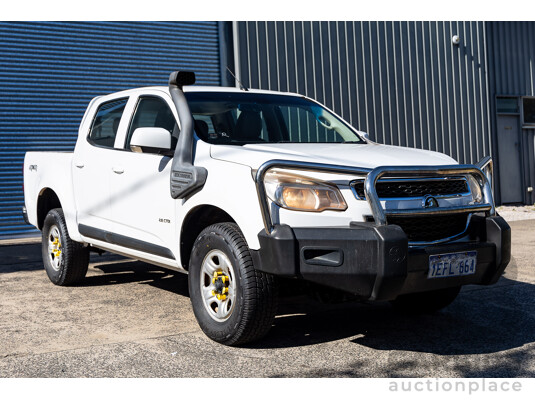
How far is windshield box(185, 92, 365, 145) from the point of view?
17.6 feet

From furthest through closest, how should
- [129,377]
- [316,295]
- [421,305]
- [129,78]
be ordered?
[129,78] → [421,305] → [316,295] → [129,377]

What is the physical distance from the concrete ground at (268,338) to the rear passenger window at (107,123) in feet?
4.67

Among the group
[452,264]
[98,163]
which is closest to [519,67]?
[98,163]

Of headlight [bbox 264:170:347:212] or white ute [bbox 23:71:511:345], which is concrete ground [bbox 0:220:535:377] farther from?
headlight [bbox 264:170:347:212]

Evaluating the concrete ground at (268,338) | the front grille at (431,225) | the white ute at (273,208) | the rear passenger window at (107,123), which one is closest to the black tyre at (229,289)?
the white ute at (273,208)

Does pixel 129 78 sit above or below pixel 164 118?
above

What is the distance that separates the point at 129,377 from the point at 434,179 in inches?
88.0

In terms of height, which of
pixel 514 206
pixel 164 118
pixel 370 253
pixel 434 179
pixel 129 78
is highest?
pixel 129 78

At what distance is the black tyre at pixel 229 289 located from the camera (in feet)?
14.2

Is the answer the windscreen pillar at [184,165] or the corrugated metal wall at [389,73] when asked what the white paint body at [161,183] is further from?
the corrugated metal wall at [389,73]

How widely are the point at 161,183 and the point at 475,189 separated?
2260mm

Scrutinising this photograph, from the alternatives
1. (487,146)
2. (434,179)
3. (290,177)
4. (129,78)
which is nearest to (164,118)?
(290,177)

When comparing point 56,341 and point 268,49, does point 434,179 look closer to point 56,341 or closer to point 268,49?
point 56,341

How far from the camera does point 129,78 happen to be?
12.5 metres
